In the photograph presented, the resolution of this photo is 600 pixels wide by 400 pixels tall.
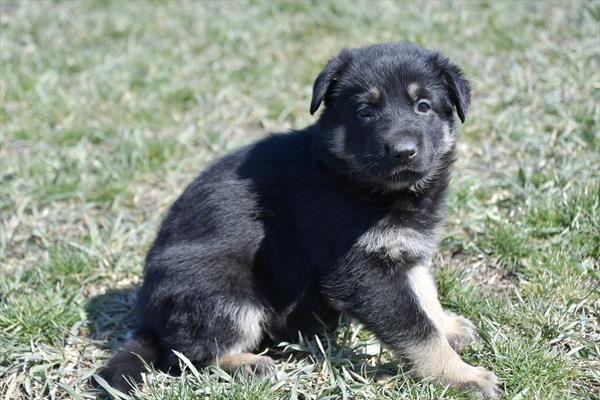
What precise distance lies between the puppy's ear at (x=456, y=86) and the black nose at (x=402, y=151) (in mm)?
451

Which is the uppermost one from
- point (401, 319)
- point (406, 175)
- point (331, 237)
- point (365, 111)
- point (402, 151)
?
point (365, 111)

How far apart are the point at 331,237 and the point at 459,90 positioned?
1.08 m

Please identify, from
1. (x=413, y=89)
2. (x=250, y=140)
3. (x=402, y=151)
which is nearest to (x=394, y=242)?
(x=402, y=151)

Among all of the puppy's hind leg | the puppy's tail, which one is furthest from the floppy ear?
the puppy's tail

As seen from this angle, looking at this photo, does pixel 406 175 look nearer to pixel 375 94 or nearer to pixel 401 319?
pixel 375 94

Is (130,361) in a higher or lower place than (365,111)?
lower

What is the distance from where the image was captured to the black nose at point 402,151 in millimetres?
3816

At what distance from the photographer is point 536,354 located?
3.98m

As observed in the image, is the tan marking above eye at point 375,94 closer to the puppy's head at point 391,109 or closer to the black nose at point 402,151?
the puppy's head at point 391,109

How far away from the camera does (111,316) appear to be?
4.91m

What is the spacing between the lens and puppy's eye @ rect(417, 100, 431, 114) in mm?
4074

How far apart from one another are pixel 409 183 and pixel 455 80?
639mm

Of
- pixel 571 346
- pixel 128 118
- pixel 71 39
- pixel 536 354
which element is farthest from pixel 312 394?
pixel 71 39

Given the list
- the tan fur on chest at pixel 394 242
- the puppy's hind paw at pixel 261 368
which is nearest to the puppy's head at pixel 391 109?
the tan fur on chest at pixel 394 242
